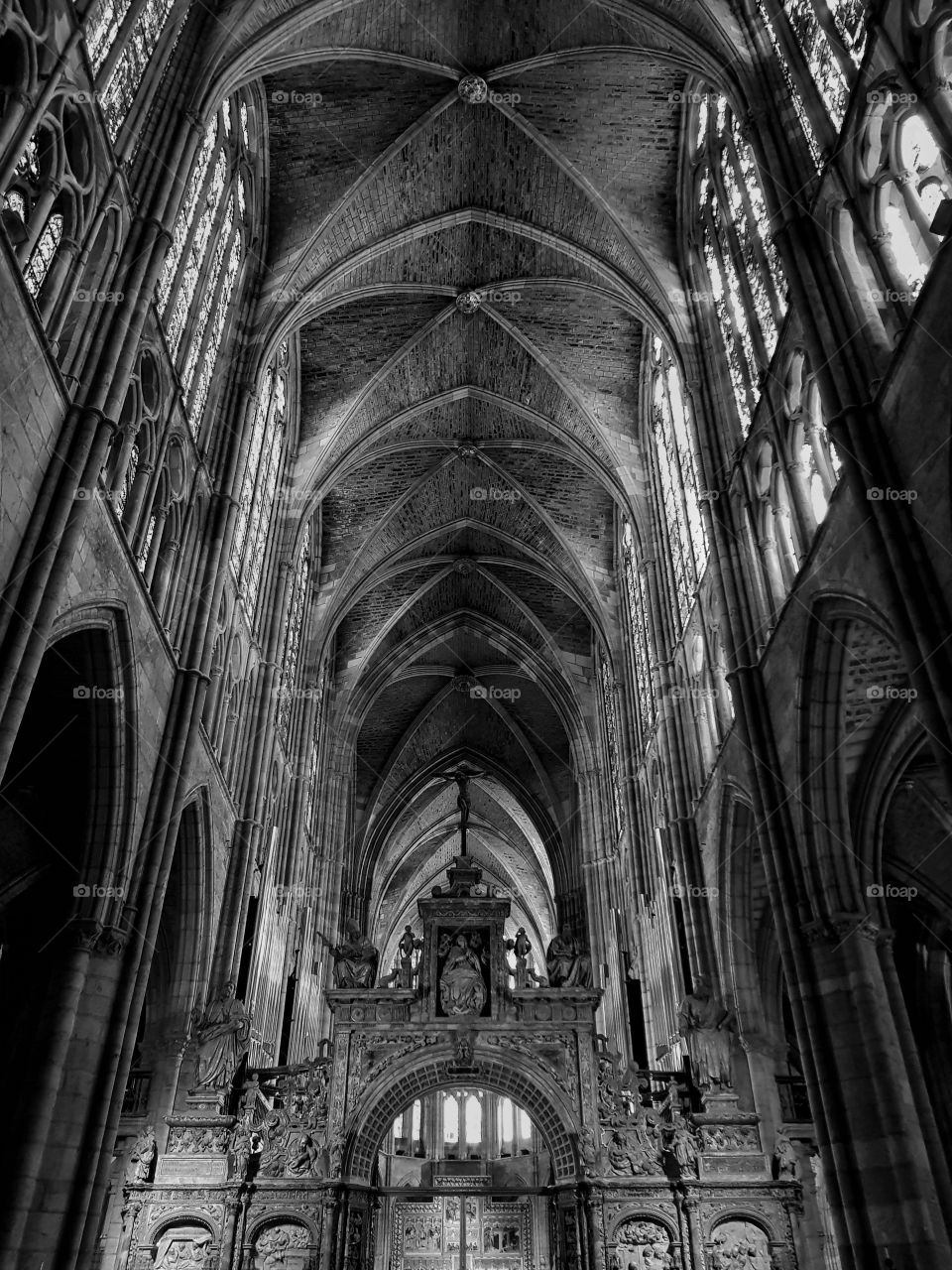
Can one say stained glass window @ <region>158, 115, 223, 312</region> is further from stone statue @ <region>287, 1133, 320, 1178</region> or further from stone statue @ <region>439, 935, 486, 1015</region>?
stone statue @ <region>287, 1133, 320, 1178</region>

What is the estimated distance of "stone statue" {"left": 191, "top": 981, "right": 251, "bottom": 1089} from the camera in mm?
15672

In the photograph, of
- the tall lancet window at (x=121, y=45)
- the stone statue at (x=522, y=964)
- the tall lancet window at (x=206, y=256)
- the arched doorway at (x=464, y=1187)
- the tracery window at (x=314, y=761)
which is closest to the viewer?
the tall lancet window at (x=121, y=45)

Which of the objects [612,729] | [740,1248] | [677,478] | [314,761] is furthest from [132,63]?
[612,729]

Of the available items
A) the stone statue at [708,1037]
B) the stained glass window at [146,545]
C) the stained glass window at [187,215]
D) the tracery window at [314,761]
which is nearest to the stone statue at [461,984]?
the stone statue at [708,1037]

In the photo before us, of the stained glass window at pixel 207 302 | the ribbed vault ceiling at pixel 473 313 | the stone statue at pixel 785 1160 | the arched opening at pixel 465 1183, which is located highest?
the ribbed vault ceiling at pixel 473 313

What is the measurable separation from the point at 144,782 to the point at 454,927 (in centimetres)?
571

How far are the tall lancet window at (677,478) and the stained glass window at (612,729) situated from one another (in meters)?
7.27

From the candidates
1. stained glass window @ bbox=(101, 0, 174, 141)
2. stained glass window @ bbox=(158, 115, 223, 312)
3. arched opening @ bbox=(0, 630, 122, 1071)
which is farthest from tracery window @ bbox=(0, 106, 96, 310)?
arched opening @ bbox=(0, 630, 122, 1071)

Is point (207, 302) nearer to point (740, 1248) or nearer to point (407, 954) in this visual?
point (407, 954)

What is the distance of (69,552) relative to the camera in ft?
35.7

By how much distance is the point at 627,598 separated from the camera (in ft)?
94.8

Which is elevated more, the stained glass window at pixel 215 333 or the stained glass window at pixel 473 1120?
the stained glass window at pixel 215 333

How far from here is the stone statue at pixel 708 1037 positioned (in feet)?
51.4

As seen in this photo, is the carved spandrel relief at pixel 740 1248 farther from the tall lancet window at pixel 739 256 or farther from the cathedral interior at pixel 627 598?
the tall lancet window at pixel 739 256
